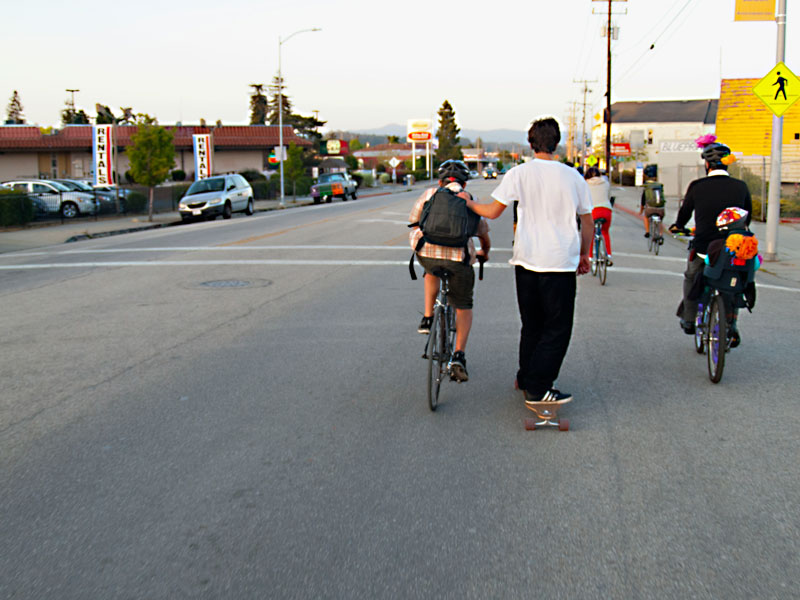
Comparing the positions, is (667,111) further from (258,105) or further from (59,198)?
(59,198)

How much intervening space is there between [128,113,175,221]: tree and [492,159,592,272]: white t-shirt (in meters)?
27.6

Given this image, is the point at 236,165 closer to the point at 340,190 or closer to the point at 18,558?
the point at 340,190

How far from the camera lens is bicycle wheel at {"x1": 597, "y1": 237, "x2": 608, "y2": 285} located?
12.7 meters

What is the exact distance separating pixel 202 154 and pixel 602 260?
1428 inches

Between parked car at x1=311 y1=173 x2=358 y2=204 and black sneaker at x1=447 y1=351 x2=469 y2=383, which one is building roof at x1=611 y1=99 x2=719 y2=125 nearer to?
parked car at x1=311 y1=173 x2=358 y2=204

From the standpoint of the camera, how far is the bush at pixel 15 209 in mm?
26047

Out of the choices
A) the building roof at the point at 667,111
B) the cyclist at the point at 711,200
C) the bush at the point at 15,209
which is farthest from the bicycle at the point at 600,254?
the building roof at the point at 667,111

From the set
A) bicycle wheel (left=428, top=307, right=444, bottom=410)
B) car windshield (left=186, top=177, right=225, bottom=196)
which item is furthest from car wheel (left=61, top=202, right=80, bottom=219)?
bicycle wheel (left=428, top=307, right=444, bottom=410)

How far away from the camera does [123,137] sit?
199 feet

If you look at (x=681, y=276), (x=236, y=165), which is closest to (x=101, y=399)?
(x=681, y=276)

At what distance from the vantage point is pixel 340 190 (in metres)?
48.0

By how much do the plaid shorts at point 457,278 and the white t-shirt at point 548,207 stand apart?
0.67 m

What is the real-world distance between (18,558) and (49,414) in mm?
2380

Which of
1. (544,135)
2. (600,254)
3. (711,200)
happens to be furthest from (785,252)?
(544,135)
